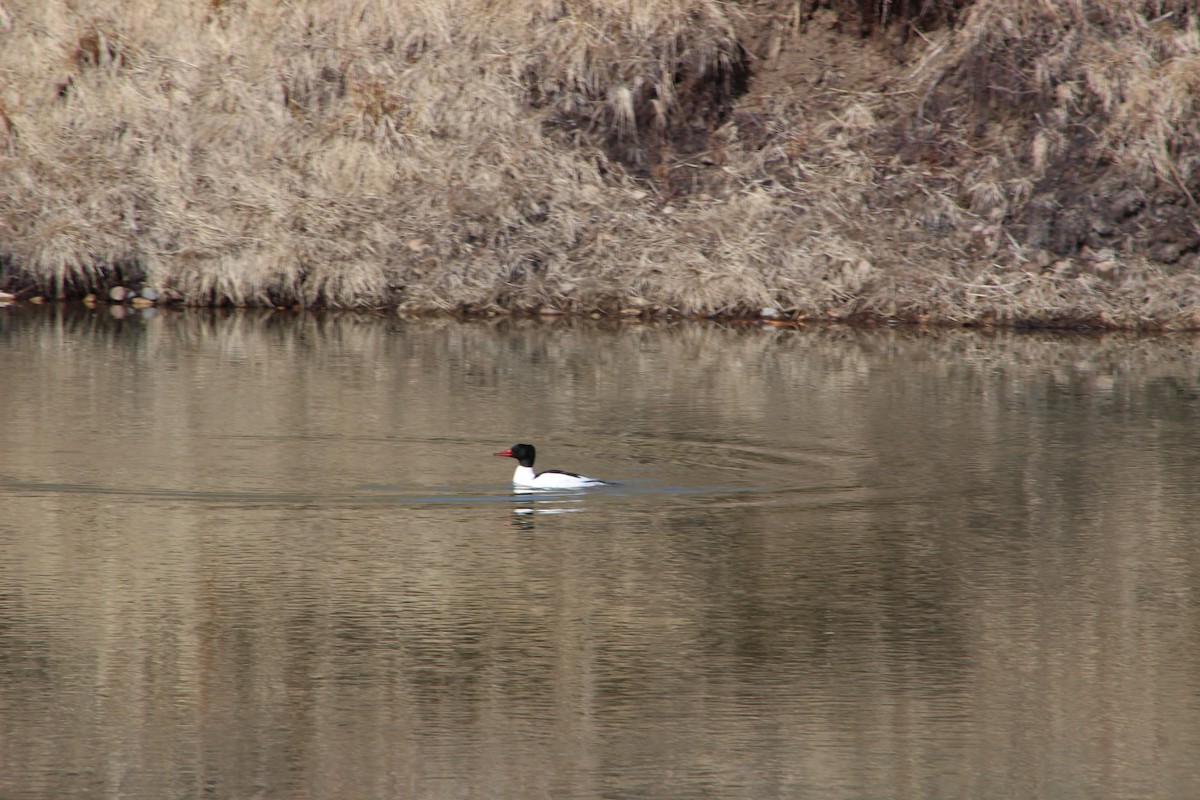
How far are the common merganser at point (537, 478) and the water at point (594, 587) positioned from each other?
0.53 feet

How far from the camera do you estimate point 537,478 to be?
12805 millimetres

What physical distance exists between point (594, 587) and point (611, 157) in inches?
746

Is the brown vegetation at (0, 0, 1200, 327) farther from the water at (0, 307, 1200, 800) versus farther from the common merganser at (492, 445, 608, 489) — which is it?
the common merganser at (492, 445, 608, 489)

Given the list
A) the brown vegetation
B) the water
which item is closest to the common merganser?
the water

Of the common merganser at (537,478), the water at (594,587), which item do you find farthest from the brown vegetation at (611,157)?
the common merganser at (537,478)

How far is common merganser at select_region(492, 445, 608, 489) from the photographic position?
12.7 metres

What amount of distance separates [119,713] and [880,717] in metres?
3.12

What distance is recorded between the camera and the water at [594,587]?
711cm

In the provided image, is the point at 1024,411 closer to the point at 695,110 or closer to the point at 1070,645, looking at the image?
the point at 1070,645

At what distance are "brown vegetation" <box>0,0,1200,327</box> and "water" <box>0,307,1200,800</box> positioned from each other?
23.0 ft

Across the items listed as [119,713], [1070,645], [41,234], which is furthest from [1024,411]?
[41,234]

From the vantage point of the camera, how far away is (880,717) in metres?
7.62

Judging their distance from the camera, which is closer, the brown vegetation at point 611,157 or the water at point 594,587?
the water at point 594,587

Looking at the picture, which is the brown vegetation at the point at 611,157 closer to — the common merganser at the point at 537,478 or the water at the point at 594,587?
the water at the point at 594,587
